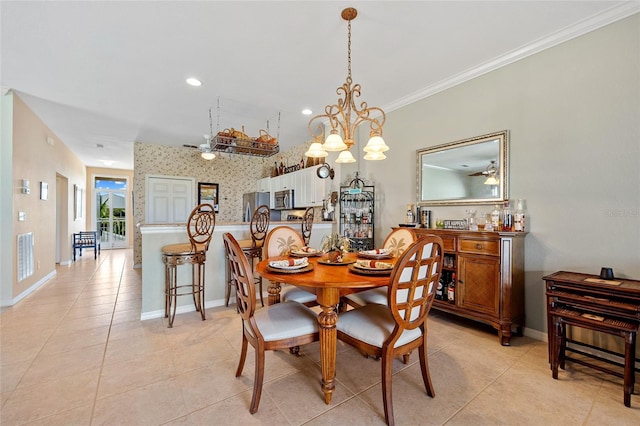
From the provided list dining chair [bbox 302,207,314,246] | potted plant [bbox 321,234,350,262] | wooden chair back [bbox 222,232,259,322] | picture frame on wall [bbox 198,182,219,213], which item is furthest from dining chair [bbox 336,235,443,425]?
picture frame on wall [bbox 198,182,219,213]

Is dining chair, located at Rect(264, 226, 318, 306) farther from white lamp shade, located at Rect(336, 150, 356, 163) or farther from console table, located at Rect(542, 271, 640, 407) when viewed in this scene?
console table, located at Rect(542, 271, 640, 407)

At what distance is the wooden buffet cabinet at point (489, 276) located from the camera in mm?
2453

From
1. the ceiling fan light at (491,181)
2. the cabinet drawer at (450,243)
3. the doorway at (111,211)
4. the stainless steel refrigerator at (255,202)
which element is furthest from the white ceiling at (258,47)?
the doorway at (111,211)

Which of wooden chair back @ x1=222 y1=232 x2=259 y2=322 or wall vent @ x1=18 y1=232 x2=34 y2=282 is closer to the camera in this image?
wooden chair back @ x1=222 y1=232 x2=259 y2=322

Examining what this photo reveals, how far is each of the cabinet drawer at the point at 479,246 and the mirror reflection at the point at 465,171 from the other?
54 cm

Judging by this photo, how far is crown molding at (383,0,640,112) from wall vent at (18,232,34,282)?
18.8ft

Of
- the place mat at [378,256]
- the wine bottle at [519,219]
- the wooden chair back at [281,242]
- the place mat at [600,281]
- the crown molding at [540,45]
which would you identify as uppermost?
the crown molding at [540,45]

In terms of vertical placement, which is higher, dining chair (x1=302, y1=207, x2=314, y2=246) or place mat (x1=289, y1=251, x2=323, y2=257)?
dining chair (x1=302, y1=207, x2=314, y2=246)

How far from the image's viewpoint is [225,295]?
357 centimetres

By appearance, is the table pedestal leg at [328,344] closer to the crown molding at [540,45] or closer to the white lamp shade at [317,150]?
the white lamp shade at [317,150]

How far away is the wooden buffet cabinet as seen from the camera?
245 centimetres

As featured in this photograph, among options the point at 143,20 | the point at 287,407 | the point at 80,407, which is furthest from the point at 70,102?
the point at 287,407

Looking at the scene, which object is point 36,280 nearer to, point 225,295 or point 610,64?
point 225,295

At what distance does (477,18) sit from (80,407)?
3.93 m
